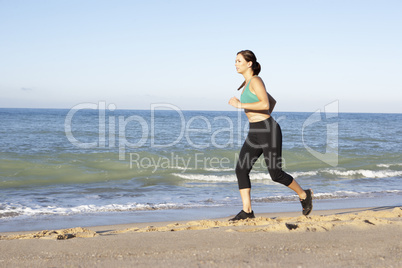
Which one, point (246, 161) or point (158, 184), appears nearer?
point (246, 161)

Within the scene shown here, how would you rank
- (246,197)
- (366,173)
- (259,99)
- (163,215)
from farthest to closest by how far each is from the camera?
(366,173) → (163,215) → (246,197) → (259,99)

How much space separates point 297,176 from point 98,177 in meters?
4.87

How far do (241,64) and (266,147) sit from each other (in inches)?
34.0

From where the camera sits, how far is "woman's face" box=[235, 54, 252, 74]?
4.26 m

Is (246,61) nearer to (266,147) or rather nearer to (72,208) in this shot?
(266,147)

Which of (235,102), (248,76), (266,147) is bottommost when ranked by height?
(266,147)

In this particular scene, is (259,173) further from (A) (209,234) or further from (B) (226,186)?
(A) (209,234)

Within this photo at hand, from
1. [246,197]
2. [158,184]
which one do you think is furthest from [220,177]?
[246,197]

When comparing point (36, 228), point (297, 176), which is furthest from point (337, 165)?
point (36, 228)

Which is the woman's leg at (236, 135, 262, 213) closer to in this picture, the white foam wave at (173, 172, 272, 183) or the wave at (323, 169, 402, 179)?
the white foam wave at (173, 172, 272, 183)

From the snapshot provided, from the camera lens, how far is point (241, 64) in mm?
4270

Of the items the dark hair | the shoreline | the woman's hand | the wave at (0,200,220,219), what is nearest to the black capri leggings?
the woman's hand

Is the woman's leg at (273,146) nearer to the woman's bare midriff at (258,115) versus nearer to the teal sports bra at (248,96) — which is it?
the woman's bare midriff at (258,115)

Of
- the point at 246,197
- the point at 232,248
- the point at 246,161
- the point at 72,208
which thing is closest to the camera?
the point at 232,248
